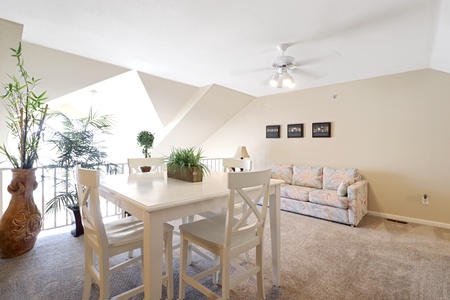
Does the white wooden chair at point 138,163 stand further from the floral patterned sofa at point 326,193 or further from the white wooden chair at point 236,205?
the floral patterned sofa at point 326,193

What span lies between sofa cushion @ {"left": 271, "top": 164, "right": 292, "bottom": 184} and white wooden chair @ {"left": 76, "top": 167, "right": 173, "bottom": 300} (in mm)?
3215

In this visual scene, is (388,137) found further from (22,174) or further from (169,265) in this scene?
(22,174)

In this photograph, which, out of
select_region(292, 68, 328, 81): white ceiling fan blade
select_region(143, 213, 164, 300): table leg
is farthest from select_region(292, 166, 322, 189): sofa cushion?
select_region(143, 213, 164, 300): table leg

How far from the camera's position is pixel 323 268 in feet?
6.92

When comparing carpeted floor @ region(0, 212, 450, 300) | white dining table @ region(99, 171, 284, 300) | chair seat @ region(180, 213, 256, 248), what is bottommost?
carpeted floor @ region(0, 212, 450, 300)

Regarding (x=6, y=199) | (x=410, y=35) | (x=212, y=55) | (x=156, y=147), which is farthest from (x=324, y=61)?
(x=6, y=199)

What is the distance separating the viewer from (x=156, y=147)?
504 centimetres

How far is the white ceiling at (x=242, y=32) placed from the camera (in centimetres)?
183

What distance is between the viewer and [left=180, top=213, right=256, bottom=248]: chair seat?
57.5 inches

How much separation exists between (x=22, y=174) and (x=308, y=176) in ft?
13.6

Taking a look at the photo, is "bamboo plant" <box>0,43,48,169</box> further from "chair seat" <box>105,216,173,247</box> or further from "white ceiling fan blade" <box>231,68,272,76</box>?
"white ceiling fan blade" <box>231,68,272,76</box>

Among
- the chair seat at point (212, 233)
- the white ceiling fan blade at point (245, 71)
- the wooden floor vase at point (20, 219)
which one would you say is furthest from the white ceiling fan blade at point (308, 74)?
the wooden floor vase at point (20, 219)

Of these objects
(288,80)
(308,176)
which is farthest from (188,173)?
(308,176)

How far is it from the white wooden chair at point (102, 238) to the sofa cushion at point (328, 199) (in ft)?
8.66
